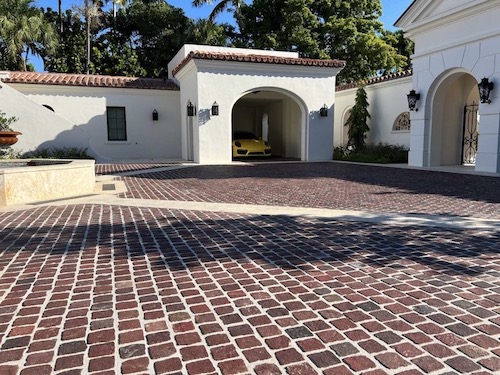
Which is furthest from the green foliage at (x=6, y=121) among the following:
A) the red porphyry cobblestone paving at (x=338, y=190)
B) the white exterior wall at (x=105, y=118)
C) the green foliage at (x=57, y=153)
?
the red porphyry cobblestone paving at (x=338, y=190)

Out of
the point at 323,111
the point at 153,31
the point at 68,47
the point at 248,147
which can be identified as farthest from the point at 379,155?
the point at 68,47

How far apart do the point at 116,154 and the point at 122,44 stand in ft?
52.7

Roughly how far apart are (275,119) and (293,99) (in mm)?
5133

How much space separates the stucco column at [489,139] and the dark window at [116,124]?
48.9 ft

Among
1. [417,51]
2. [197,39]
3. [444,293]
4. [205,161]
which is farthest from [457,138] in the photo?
[197,39]

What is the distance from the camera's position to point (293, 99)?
18156 millimetres

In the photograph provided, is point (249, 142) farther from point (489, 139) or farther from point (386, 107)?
point (489, 139)

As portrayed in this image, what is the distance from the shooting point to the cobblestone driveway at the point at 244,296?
2291mm

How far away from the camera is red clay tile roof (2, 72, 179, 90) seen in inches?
691

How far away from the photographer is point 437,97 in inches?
577

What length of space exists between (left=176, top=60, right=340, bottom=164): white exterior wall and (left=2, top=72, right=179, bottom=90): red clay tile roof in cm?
180

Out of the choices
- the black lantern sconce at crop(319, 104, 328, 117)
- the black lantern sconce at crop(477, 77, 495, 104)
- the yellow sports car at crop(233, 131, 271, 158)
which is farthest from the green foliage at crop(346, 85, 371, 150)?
the black lantern sconce at crop(477, 77, 495, 104)

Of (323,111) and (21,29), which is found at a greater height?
(21,29)

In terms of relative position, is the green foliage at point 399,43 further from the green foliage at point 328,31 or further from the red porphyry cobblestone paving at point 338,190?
the red porphyry cobblestone paving at point 338,190
